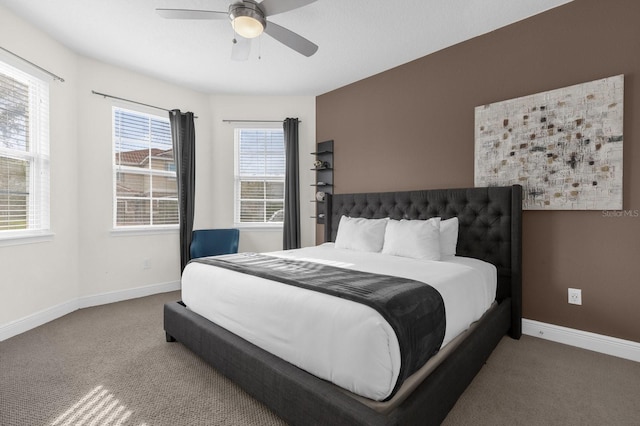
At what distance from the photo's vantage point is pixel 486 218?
282 cm

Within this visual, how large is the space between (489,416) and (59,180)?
4.18m

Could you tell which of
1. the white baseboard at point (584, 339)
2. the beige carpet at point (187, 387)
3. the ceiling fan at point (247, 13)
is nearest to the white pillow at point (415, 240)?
the beige carpet at point (187, 387)

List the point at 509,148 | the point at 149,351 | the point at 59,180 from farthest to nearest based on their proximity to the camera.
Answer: the point at 59,180
the point at 509,148
the point at 149,351

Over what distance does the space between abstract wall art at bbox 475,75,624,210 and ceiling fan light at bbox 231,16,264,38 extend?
85.5 inches

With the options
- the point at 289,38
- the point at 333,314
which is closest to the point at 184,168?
the point at 289,38

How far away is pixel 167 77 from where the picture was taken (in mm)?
3953

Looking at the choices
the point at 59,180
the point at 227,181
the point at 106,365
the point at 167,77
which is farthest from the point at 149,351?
the point at 167,77

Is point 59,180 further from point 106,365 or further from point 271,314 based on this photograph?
point 271,314

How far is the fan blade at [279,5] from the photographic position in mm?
1981

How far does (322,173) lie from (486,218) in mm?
2349

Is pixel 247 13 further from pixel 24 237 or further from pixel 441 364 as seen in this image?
pixel 24 237

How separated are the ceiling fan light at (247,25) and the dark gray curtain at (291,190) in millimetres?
2347

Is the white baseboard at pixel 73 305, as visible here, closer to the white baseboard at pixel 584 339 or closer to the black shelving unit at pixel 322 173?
the black shelving unit at pixel 322 173

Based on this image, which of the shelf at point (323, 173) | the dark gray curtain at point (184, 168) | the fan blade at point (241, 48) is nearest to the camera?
the fan blade at point (241, 48)
